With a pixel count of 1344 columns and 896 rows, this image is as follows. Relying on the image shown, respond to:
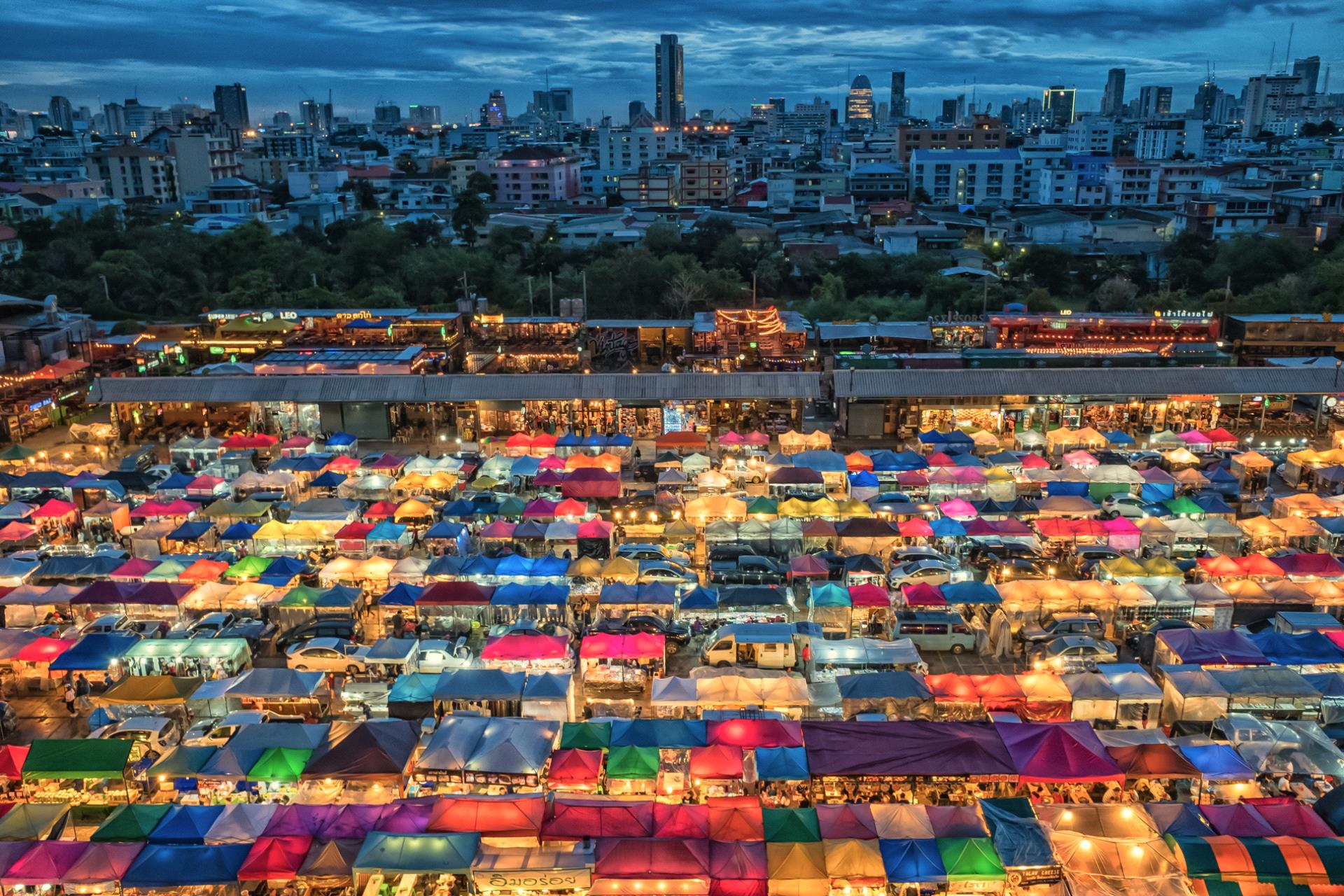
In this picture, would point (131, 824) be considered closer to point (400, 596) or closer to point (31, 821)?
point (31, 821)

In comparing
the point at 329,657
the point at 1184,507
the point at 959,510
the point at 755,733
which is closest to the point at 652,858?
the point at 755,733

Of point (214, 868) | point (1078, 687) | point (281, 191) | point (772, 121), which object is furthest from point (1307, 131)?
point (214, 868)

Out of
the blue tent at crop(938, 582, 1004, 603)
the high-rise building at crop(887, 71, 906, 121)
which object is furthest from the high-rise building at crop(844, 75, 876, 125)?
the blue tent at crop(938, 582, 1004, 603)

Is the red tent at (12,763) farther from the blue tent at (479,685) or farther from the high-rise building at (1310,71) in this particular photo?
the high-rise building at (1310,71)

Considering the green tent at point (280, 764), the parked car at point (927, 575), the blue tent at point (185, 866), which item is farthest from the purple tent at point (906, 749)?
the blue tent at point (185, 866)

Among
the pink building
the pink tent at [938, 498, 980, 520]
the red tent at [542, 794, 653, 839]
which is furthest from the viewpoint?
the pink building

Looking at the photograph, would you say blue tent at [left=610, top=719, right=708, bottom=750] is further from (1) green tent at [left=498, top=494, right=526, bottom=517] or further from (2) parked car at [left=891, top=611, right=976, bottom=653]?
(1) green tent at [left=498, top=494, right=526, bottom=517]
